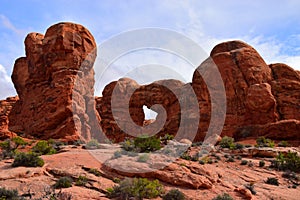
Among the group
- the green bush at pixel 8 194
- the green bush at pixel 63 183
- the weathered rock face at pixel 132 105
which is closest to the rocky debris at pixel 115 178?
the green bush at pixel 63 183

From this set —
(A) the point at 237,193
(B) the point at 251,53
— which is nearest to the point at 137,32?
(A) the point at 237,193

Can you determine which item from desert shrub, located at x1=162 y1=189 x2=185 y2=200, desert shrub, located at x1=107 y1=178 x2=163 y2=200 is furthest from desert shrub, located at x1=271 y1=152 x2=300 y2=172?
desert shrub, located at x1=107 y1=178 x2=163 y2=200

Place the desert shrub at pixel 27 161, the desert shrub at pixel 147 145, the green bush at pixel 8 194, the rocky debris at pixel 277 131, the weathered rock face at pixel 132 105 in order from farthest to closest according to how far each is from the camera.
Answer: the weathered rock face at pixel 132 105 → the rocky debris at pixel 277 131 → the desert shrub at pixel 147 145 → the desert shrub at pixel 27 161 → the green bush at pixel 8 194

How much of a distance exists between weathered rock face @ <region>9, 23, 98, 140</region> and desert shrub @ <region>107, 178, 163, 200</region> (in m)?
16.6

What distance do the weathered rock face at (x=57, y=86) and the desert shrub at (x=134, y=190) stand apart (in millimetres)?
16595

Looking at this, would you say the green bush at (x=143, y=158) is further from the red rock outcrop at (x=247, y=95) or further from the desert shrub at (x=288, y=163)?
the red rock outcrop at (x=247, y=95)

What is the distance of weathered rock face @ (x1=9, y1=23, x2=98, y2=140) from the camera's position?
27.3m

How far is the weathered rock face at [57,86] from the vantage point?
2730 centimetres

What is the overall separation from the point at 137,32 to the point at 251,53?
18.7 m

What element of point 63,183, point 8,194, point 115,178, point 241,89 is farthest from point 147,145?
point 241,89

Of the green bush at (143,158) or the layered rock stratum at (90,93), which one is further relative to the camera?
the layered rock stratum at (90,93)

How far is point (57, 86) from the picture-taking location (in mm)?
28031

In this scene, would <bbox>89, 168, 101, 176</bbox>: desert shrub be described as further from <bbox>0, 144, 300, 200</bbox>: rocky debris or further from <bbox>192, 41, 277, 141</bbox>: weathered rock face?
<bbox>192, 41, 277, 141</bbox>: weathered rock face

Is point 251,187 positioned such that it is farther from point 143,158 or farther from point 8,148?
point 8,148
